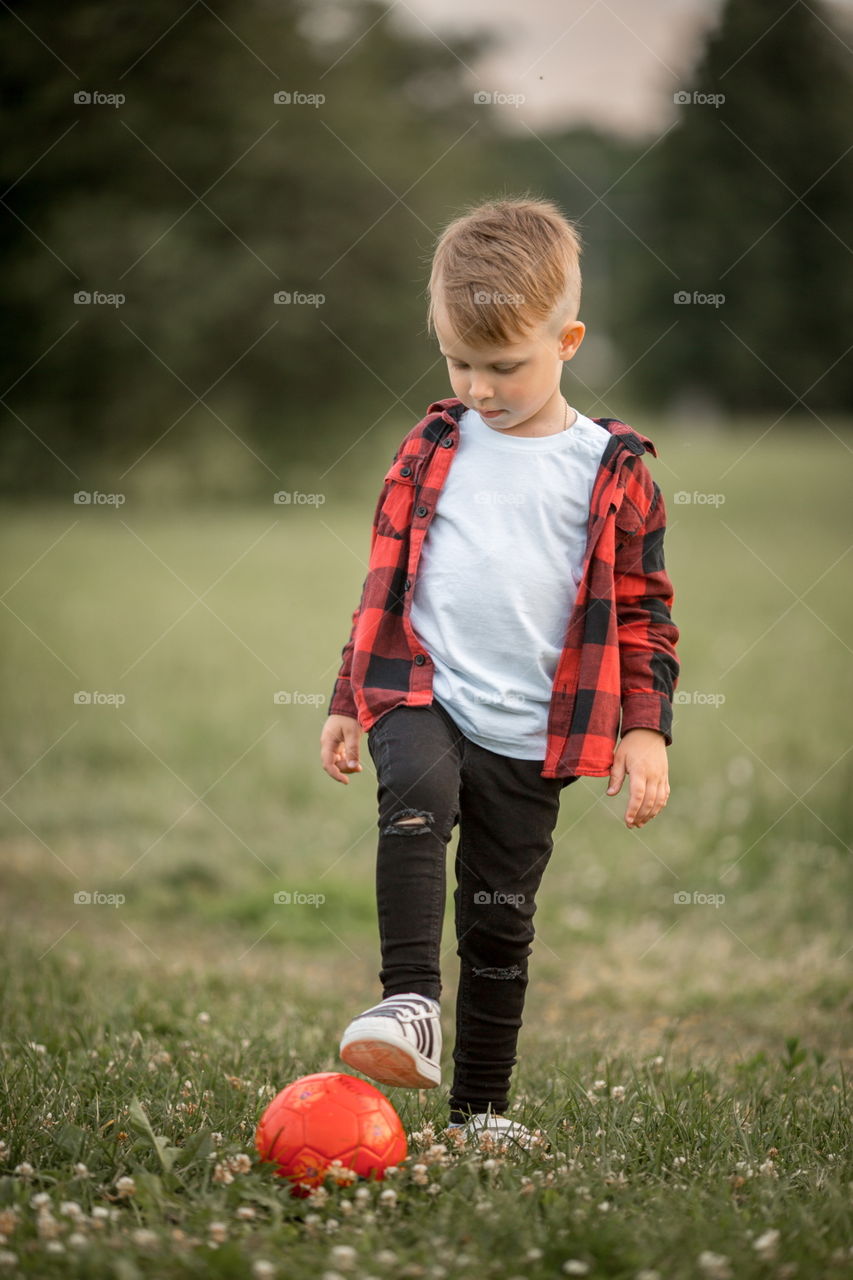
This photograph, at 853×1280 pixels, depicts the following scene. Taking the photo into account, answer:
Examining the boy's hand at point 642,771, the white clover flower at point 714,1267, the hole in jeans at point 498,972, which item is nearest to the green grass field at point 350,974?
the white clover flower at point 714,1267

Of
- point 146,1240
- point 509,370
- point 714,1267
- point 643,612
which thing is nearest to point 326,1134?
point 146,1240

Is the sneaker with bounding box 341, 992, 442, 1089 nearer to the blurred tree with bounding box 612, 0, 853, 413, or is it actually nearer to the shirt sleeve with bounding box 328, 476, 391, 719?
the shirt sleeve with bounding box 328, 476, 391, 719

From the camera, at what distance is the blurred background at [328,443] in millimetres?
5906

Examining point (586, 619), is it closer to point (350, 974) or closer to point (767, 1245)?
point (767, 1245)

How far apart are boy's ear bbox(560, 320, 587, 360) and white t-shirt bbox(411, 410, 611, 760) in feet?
0.64

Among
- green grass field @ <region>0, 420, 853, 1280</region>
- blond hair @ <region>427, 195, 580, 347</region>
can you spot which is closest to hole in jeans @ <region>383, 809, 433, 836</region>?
green grass field @ <region>0, 420, 853, 1280</region>

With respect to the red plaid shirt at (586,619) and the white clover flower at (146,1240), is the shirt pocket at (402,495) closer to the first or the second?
the red plaid shirt at (586,619)

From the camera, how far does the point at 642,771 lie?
300 cm

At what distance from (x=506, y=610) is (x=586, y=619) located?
19cm

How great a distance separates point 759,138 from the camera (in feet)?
111

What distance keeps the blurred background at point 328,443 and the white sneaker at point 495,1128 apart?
71.6 inches

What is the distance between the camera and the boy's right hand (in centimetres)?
312

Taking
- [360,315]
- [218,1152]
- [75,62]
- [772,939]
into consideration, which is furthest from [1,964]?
[360,315]

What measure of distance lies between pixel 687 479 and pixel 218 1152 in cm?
1711
